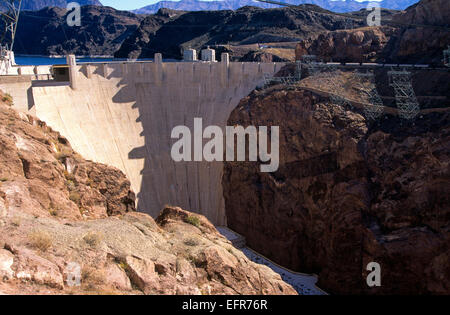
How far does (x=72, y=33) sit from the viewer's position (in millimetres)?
160625

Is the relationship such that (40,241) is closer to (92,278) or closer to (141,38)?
(92,278)

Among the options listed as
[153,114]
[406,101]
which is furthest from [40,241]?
[153,114]

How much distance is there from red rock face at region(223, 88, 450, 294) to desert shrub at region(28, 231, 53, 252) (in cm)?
2167

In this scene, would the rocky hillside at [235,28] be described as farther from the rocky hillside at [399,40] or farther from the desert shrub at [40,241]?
the desert shrub at [40,241]

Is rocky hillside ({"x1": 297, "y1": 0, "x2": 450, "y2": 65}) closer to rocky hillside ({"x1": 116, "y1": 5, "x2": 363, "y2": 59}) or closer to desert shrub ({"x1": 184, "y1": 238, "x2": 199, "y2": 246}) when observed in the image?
desert shrub ({"x1": 184, "y1": 238, "x2": 199, "y2": 246})

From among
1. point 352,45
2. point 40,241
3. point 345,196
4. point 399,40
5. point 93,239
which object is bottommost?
point 345,196

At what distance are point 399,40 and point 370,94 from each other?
342 inches

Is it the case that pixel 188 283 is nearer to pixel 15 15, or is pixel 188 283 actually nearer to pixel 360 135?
pixel 360 135

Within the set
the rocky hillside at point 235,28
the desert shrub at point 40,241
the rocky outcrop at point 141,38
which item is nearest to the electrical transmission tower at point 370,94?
the desert shrub at point 40,241

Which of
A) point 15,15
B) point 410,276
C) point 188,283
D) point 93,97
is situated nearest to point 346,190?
point 410,276

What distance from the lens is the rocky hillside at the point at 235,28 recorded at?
9681 centimetres
